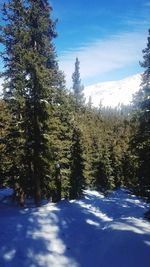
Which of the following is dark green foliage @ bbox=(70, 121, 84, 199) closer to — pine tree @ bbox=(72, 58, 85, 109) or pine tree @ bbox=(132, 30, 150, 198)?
pine tree @ bbox=(132, 30, 150, 198)

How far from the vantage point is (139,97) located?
1045 inches

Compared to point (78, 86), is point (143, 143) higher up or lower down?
lower down

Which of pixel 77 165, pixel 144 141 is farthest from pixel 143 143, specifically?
pixel 77 165

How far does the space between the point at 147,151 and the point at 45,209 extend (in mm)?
8280

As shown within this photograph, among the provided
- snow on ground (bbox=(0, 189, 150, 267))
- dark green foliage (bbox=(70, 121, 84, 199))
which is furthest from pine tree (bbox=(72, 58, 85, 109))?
snow on ground (bbox=(0, 189, 150, 267))

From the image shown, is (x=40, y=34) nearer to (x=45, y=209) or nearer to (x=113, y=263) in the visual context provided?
(x=45, y=209)

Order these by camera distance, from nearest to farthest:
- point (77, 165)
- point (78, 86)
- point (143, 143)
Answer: point (143, 143), point (77, 165), point (78, 86)

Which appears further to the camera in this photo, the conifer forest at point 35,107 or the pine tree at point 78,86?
the pine tree at point 78,86

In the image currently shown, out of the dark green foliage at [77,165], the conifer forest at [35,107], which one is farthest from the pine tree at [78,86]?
the conifer forest at [35,107]

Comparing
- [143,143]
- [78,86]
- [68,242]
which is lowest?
[68,242]

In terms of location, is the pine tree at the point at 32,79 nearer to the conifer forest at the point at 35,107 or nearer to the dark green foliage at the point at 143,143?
the conifer forest at the point at 35,107

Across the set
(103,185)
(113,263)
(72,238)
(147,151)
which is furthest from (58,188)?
(103,185)

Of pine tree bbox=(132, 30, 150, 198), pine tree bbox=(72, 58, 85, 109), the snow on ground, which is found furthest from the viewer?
pine tree bbox=(72, 58, 85, 109)

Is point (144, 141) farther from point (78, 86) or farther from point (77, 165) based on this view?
point (78, 86)
